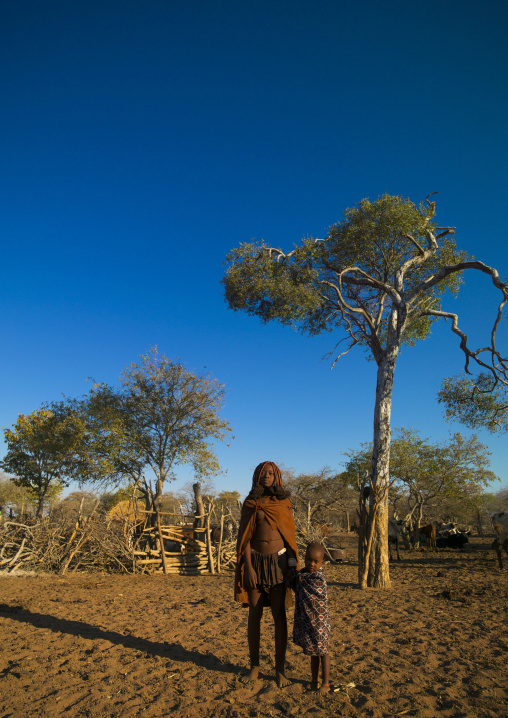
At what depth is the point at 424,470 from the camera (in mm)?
21375

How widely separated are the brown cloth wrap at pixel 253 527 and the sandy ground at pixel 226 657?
0.72m

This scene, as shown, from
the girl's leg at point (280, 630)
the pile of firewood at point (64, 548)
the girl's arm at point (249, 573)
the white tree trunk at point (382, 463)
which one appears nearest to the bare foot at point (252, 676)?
the girl's leg at point (280, 630)

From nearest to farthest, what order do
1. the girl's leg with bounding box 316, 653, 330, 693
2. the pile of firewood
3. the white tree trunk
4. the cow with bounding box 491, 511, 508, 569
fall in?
the girl's leg with bounding box 316, 653, 330, 693
the white tree trunk
the cow with bounding box 491, 511, 508, 569
the pile of firewood

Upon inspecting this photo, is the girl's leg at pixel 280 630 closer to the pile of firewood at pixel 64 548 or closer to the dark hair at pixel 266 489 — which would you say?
the dark hair at pixel 266 489

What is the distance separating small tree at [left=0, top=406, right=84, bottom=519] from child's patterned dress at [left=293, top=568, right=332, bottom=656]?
1788cm

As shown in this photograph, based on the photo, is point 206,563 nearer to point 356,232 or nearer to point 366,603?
point 366,603

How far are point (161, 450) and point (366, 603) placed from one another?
45.6 ft

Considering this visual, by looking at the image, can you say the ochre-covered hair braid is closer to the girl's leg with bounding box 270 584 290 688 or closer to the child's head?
the child's head

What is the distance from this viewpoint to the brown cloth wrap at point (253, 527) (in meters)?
3.74

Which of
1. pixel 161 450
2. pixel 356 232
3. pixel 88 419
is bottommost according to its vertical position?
pixel 161 450

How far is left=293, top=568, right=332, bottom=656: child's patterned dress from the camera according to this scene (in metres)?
3.38

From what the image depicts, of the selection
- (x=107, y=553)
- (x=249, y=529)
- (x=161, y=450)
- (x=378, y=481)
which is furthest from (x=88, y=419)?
(x=249, y=529)

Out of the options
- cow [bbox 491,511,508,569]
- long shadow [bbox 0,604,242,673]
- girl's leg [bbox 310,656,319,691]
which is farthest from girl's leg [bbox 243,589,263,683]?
cow [bbox 491,511,508,569]

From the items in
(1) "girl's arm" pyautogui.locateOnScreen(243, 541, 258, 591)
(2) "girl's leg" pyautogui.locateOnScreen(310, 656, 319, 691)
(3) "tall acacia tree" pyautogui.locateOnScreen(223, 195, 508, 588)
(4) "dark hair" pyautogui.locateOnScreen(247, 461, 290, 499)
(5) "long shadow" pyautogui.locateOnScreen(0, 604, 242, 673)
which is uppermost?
(3) "tall acacia tree" pyautogui.locateOnScreen(223, 195, 508, 588)
